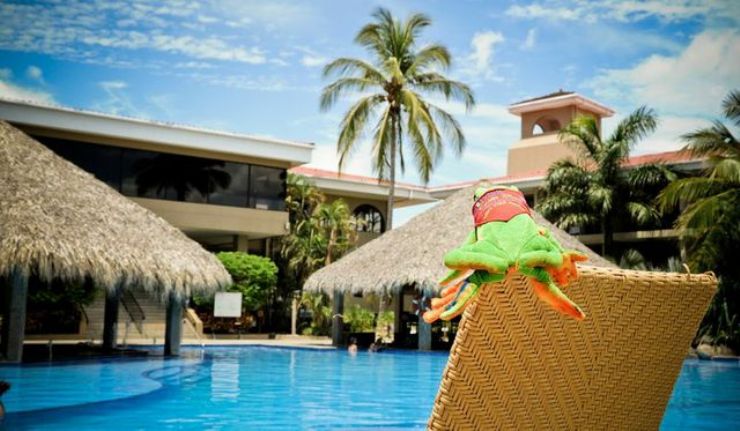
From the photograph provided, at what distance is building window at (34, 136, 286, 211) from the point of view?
22.4 metres

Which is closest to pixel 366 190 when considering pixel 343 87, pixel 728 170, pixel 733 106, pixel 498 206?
pixel 343 87

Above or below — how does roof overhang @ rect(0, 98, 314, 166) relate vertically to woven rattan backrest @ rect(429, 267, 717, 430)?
above

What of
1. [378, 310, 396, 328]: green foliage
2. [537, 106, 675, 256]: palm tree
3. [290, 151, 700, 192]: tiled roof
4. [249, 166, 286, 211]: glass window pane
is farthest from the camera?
[378, 310, 396, 328]: green foliage

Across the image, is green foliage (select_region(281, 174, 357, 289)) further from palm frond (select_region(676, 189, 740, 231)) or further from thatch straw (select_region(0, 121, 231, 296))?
palm frond (select_region(676, 189, 740, 231))

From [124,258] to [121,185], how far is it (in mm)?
8571

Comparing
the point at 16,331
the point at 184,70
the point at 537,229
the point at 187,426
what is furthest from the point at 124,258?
the point at 184,70

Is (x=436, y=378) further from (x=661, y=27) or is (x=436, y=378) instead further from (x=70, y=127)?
(x=661, y=27)

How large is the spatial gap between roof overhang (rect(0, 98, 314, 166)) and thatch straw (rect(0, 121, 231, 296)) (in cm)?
524

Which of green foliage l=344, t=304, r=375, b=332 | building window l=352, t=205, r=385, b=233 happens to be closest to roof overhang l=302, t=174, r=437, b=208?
building window l=352, t=205, r=385, b=233

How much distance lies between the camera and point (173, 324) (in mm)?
16906

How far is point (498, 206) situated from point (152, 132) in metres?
21.1

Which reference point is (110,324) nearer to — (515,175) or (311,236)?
(311,236)

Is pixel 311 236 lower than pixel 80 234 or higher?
higher

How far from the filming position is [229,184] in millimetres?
24438
